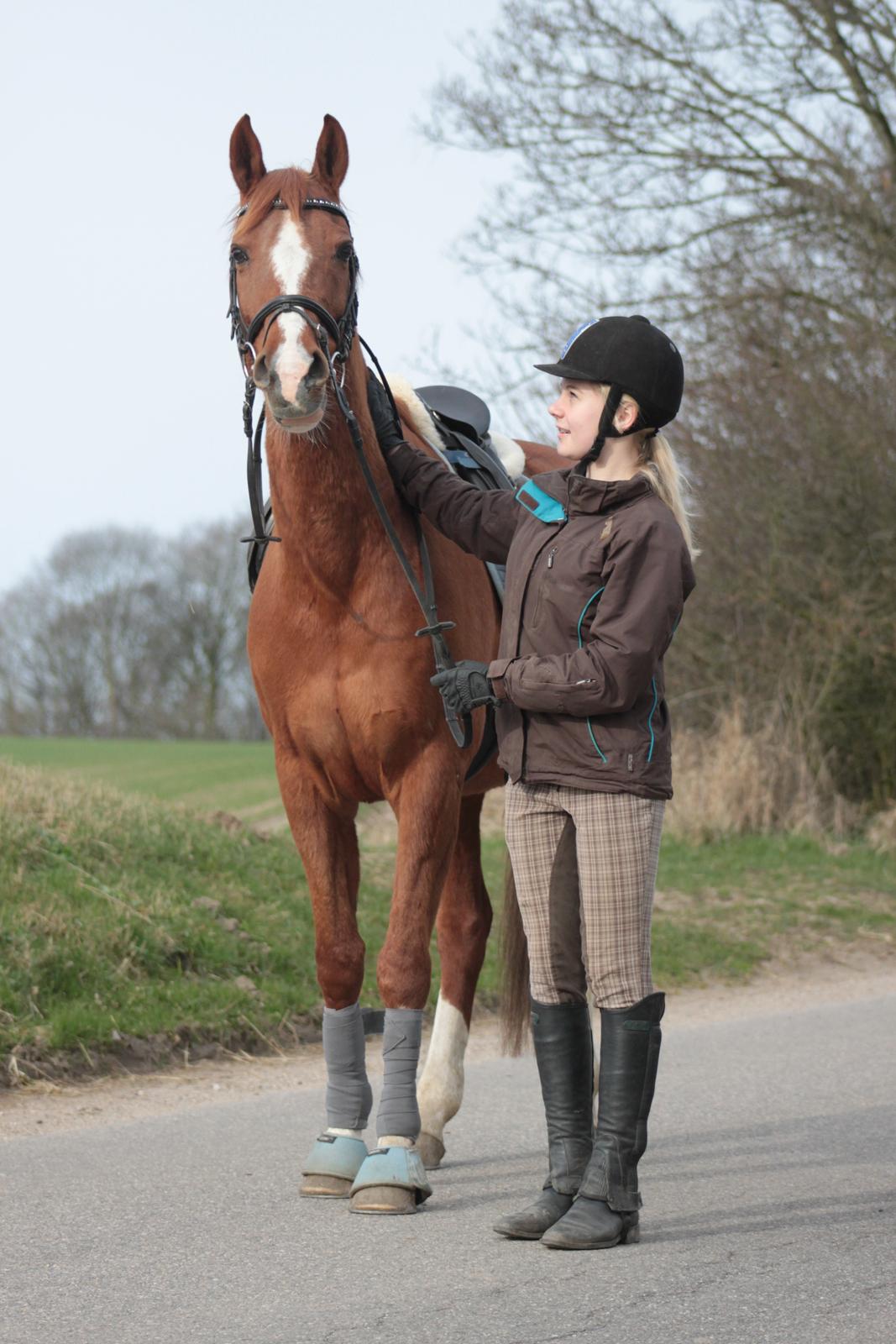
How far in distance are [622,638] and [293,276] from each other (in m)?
1.27

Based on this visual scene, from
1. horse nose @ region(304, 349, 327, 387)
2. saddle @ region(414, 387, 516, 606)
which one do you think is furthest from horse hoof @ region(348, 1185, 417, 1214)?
horse nose @ region(304, 349, 327, 387)

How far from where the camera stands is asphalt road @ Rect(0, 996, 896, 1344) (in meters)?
3.12

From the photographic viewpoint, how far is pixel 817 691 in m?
13.1

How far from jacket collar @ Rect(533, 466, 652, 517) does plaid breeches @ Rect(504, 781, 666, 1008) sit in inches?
28.7

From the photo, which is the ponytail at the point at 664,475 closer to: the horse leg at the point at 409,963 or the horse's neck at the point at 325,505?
the horse's neck at the point at 325,505

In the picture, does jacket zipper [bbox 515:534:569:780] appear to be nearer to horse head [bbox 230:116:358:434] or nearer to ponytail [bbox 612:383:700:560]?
ponytail [bbox 612:383:700:560]

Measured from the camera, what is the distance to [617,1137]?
3672mm

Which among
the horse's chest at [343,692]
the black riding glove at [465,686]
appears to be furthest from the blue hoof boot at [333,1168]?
the black riding glove at [465,686]

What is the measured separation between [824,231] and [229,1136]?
11557mm

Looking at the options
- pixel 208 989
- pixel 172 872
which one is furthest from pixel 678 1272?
pixel 172 872

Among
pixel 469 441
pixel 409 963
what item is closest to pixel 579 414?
pixel 469 441

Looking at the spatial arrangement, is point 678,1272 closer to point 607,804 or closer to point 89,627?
point 607,804

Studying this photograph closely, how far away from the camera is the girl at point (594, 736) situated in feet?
12.1

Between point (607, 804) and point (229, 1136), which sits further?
point (229, 1136)
